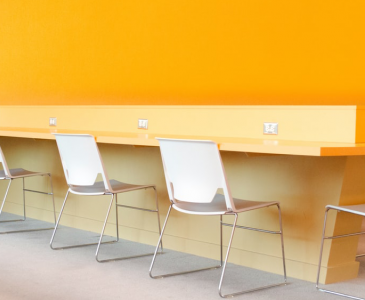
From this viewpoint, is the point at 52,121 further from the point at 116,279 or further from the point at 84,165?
the point at 116,279

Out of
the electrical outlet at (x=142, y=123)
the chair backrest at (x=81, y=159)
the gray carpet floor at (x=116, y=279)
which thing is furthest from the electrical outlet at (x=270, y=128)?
the electrical outlet at (x=142, y=123)

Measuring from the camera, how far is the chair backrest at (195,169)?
2904mm

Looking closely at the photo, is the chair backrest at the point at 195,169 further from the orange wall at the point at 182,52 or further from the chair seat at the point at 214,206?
the orange wall at the point at 182,52

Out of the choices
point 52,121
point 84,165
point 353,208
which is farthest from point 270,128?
point 52,121

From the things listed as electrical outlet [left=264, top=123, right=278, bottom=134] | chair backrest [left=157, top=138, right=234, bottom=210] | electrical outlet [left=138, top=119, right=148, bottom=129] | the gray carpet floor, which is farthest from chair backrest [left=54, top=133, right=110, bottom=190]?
electrical outlet [left=264, top=123, right=278, bottom=134]

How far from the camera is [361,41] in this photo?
5004mm

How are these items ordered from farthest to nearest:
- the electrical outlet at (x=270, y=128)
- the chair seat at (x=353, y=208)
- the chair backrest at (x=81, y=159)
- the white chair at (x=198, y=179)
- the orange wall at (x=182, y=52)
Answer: the orange wall at (x=182, y=52)
the chair backrest at (x=81, y=159)
the electrical outlet at (x=270, y=128)
the white chair at (x=198, y=179)
the chair seat at (x=353, y=208)

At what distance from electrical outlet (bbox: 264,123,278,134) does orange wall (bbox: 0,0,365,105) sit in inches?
65.4

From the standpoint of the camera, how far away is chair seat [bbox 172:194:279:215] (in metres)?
2.97

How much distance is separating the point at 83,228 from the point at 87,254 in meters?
0.83

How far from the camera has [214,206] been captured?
3.08 metres

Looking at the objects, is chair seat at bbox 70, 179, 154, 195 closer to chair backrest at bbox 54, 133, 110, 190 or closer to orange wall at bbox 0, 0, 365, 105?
chair backrest at bbox 54, 133, 110, 190

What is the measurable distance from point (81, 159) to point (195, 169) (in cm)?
89

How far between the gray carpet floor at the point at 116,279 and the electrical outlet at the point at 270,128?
742mm
